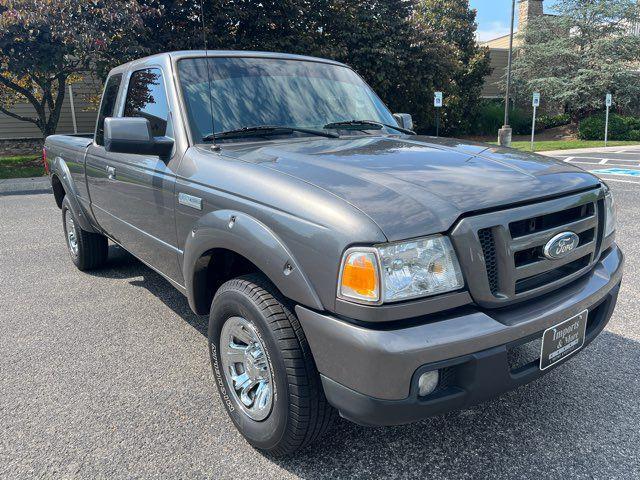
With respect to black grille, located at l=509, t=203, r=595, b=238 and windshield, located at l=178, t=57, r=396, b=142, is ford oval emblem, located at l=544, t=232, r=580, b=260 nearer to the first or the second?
black grille, located at l=509, t=203, r=595, b=238

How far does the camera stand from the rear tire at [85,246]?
5094 millimetres

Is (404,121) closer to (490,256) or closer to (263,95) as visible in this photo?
(263,95)

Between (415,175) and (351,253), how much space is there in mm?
605

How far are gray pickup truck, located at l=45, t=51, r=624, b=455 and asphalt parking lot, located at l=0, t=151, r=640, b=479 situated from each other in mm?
312

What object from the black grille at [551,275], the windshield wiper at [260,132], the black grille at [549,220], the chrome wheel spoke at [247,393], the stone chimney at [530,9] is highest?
the stone chimney at [530,9]

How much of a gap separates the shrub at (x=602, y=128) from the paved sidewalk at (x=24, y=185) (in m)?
25.8

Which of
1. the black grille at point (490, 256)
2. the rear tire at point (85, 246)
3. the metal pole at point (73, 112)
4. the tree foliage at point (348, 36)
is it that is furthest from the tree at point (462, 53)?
the black grille at point (490, 256)

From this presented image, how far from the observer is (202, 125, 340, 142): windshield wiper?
9.80ft

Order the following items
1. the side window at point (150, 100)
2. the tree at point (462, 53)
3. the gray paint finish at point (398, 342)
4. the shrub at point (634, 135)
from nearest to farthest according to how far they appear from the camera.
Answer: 1. the gray paint finish at point (398, 342)
2. the side window at point (150, 100)
3. the shrub at point (634, 135)
4. the tree at point (462, 53)

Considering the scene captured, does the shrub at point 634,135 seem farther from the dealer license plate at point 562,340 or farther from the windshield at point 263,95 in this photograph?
the dealer license plate at point 562,340

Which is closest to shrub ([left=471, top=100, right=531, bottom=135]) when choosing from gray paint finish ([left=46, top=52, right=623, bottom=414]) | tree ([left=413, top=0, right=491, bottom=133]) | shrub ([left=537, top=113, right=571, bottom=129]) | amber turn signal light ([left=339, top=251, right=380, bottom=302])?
tree ([left=413, top=0, right=491, bottom=133])

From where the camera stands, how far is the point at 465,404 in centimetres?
202

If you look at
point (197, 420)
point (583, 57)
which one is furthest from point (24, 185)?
point (583, 57)

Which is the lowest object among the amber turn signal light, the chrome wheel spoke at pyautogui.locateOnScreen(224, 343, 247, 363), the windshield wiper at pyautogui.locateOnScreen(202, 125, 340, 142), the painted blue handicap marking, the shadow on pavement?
the painted blue handicap marking
